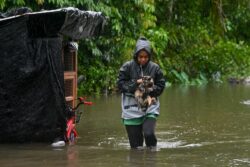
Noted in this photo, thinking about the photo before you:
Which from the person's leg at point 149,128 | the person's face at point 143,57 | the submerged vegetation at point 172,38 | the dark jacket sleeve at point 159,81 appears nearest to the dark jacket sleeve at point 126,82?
the person's face at point 143,57

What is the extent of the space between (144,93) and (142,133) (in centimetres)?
72

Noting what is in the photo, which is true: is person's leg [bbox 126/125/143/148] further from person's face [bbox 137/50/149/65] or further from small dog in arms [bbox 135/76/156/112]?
person's face [bbox 137/50/149/65]

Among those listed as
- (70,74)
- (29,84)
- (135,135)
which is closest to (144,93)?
(135,135)

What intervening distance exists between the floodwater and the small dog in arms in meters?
0.68

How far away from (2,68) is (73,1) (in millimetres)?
7590

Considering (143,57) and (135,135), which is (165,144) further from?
(143,57)

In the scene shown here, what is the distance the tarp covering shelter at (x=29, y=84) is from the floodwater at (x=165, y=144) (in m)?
0.27

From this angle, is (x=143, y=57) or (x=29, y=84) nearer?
(x=143, y=57)

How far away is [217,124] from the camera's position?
13242 millimetres

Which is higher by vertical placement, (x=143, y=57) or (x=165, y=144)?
(x=143, y=57)

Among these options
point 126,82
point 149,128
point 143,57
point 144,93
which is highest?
point 143,57

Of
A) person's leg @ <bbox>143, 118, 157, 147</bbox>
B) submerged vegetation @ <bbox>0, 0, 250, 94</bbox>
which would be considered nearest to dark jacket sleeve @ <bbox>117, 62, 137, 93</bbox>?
person's leg @ <bbox>143, 118, 157, 147</bbox>

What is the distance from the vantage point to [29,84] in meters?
10.2

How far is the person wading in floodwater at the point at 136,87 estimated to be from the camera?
9305mm
